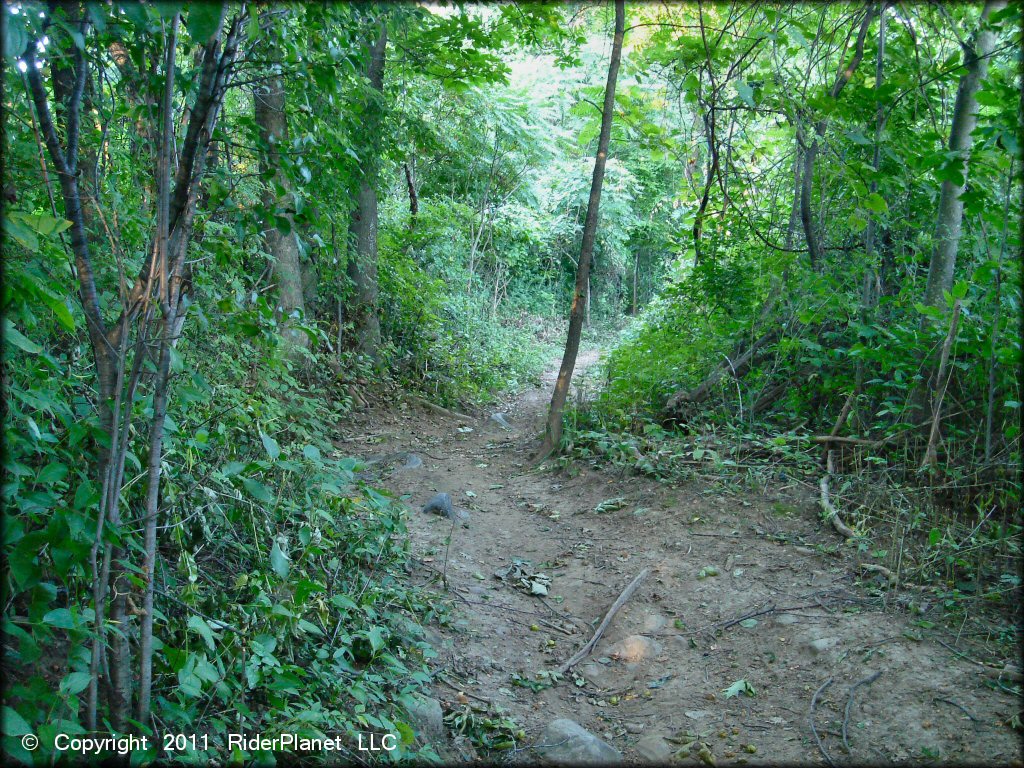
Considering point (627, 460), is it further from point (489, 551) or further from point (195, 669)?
point (195, 669)

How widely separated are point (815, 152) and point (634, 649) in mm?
5348

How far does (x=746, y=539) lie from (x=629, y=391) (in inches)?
127

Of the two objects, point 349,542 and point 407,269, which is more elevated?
point 407,269

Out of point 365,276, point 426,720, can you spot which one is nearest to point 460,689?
point 426,720

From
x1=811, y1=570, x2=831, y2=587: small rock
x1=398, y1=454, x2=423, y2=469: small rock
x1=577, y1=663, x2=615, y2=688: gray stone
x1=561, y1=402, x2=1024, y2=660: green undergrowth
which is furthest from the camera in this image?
x1=398, y1=454, x2=423, y2=469: small rock

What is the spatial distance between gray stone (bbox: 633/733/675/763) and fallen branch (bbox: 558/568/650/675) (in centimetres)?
75

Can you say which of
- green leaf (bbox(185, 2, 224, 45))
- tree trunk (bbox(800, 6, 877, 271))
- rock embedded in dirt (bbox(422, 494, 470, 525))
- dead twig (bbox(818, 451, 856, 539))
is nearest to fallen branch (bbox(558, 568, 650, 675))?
dead twig (bbox(818, 451, 856, 539))

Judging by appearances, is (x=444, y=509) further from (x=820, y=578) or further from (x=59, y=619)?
(x=59, y=619)

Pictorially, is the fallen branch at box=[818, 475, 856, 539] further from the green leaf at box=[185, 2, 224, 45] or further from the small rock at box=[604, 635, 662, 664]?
the green leaf at box=[185, 2, 224, 45]

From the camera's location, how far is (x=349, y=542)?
392cm

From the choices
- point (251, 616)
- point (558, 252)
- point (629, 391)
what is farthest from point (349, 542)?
point (558, 252)

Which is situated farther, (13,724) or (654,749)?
(654,749)

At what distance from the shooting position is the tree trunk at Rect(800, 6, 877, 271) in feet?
18.3

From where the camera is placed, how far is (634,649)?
399 cm
